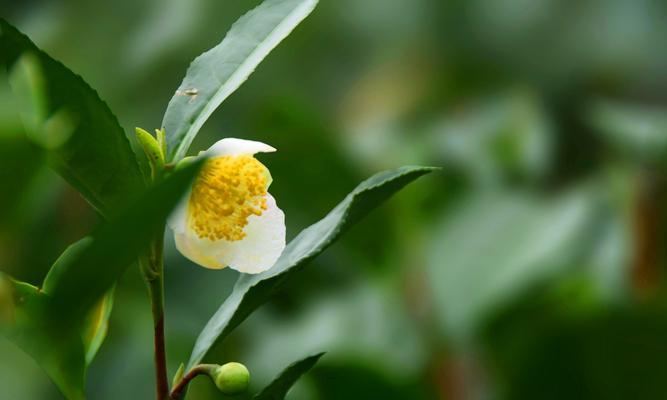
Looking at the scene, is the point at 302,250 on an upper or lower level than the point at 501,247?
upper

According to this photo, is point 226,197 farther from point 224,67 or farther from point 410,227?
point 410,227

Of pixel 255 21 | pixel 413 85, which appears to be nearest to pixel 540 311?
pixel 255 21

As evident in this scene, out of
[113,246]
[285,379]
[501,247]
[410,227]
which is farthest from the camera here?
[501,247]

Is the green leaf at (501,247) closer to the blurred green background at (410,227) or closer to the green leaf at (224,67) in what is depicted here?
the blurred green background at (410,227)

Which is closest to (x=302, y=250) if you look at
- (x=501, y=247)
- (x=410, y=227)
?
(x=410, y=227)

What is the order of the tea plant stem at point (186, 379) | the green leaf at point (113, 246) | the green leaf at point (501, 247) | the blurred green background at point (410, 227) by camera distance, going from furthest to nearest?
the green leaf at point (501, 247) < the blurred green background at point (410, 227) < the tea plant stem at point (186, 379) < the green leaf at point (113, 246)

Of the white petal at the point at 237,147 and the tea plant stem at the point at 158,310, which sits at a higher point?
the white petal at the point at 237,147

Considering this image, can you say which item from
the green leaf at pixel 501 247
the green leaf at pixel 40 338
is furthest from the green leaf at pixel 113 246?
the green leaf at pixel 501 247

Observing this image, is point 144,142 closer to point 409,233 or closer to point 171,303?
point 409,233
